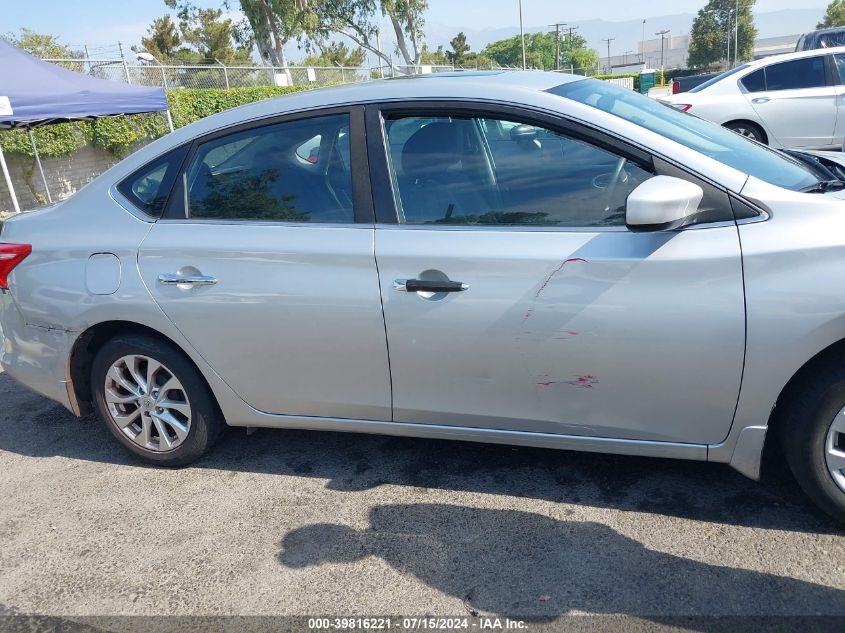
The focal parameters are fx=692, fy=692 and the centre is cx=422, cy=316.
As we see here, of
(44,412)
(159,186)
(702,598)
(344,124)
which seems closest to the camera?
(702,598)

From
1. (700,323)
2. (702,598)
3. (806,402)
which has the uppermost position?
(700,323)

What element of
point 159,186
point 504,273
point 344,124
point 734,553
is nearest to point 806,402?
point 734,553

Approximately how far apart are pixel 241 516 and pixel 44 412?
1990 millimetres

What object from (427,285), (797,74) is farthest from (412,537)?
(797,74)

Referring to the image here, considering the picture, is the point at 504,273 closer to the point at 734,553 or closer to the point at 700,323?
the point at 700,323

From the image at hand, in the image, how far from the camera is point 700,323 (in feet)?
7.93

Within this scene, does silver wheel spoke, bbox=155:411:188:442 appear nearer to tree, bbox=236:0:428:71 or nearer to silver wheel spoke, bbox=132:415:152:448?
silver wheel spoke, bbox=132:415:152:448

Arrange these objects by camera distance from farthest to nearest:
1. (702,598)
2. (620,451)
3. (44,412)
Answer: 1. (44,412)
2. (620,451)
3. (702,598)

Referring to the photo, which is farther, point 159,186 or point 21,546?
point 159,186

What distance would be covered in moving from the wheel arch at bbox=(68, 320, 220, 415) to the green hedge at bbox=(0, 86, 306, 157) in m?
11.1

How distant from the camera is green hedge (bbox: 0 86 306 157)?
13492 mm

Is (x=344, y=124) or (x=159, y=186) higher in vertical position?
(x=344, y=124)

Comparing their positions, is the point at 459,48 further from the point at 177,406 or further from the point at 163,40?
the point at 177,406

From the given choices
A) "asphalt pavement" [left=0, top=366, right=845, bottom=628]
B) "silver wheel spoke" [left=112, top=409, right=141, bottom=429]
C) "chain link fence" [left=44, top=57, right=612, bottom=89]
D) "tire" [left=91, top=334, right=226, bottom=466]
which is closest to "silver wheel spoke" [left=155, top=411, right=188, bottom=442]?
"tire" [left=91, top=334, right=226, bottom=466]
